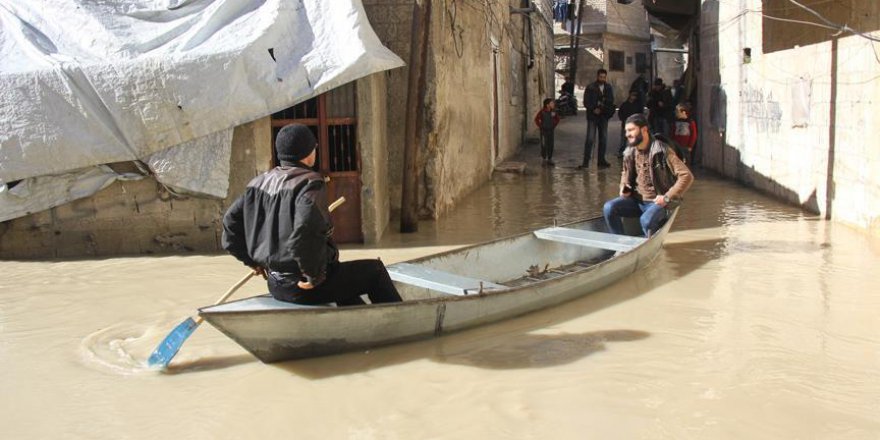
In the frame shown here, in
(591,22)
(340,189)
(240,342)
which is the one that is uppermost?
(591,22)

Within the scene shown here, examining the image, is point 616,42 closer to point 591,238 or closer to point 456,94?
point 456,94

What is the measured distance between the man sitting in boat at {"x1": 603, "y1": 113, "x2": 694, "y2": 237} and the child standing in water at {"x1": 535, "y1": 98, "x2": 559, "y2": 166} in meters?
8.20

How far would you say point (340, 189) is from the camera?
28.3 feet

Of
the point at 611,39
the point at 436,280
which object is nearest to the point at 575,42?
the point at 611,39

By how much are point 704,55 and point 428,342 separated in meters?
11.4

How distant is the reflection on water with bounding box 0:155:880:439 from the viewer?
4.20 metres

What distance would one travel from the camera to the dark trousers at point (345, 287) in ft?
15.7

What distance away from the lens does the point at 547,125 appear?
52.9 feet

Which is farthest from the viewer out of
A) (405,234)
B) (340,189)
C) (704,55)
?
(704,55)

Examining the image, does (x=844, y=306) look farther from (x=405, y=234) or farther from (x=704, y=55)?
(x=704, y=55)

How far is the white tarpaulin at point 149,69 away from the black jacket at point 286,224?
343cm

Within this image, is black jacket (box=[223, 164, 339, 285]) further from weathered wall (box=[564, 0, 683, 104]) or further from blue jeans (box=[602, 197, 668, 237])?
weathered wall (box=[564, 0, 683, 104])

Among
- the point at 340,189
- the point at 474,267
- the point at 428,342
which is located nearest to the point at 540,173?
the point at 340,189

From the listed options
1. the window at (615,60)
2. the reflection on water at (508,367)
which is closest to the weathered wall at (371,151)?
the reflection on water at (508,367)
